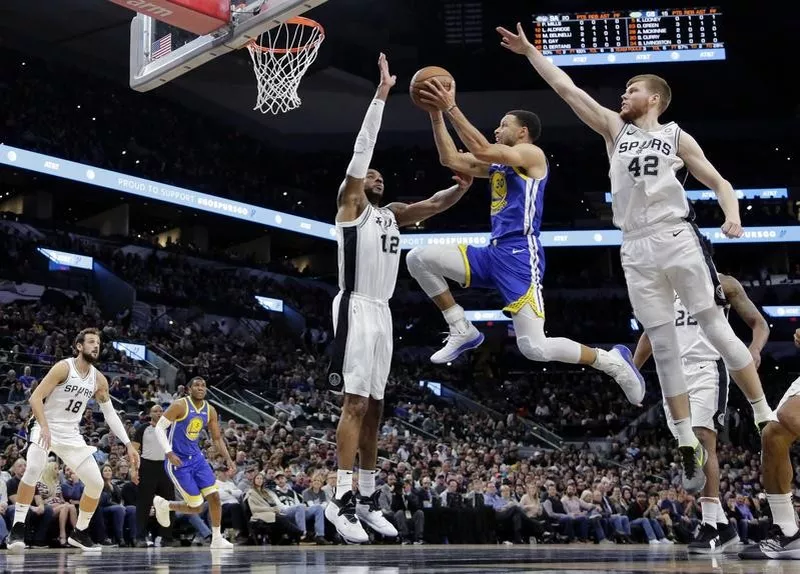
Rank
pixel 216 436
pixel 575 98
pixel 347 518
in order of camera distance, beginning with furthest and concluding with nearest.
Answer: pixel 216 436
pixel 347 518
pixel 575 98

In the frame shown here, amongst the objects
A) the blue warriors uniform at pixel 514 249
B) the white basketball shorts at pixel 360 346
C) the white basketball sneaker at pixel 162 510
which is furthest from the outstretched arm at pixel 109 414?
the blue warriors uniform at pixel 514 249

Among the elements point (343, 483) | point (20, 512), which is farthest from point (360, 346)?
point (20, 512)

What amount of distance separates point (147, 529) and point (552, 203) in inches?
983

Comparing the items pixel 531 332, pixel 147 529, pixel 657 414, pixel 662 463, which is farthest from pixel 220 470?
pixel 657 414

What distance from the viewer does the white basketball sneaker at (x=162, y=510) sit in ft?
37.3

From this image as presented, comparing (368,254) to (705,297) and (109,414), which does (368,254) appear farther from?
(109,414)

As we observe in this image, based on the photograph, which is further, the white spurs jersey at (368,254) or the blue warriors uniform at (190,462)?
the blue warriors uniform at (190,462)

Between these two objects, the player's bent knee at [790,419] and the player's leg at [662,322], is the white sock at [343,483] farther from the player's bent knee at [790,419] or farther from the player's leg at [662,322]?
the player's bent knee at [790,419]

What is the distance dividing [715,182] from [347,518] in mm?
3070

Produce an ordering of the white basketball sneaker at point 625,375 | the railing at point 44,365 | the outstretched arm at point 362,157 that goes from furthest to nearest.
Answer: the railing at point 44,365, the white basketball sneaker at point 625,375, the outstretched arm at point 362,157

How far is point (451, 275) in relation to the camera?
6.32 m

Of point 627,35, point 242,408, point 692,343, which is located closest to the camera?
point 692,343

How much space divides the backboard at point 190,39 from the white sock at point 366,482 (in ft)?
12.3

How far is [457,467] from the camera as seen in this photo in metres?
18.3
